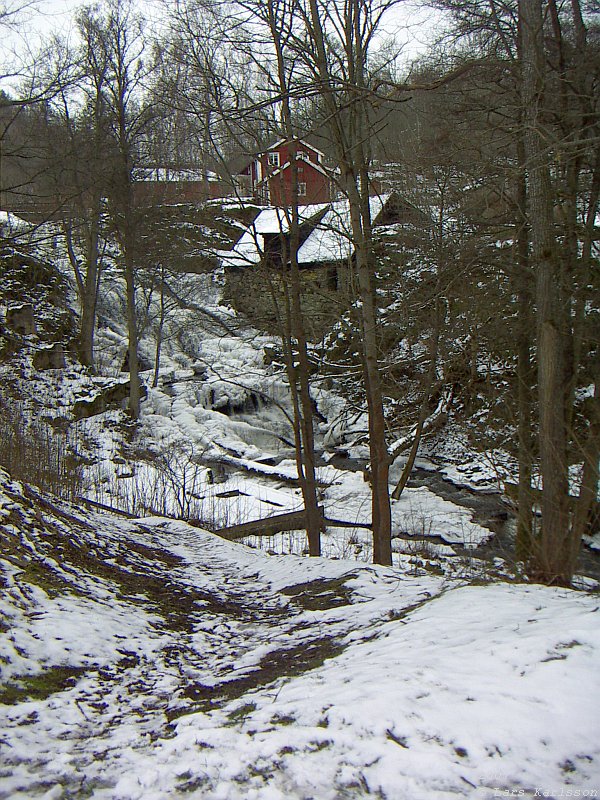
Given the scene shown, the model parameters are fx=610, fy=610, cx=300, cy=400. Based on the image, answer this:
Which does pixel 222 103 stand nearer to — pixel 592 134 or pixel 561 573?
pixel 592 134

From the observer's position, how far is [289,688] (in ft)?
9.27

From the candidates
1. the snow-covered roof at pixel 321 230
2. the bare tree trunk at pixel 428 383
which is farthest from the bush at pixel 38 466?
the bare tree trunk at pixel 428 383

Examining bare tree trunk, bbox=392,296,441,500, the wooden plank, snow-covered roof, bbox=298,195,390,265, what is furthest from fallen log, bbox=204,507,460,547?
snow-covered roof, bbox=298,195,390,265

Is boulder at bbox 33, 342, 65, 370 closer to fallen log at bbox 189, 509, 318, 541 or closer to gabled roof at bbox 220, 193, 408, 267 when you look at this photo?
gabled roof at bbox 220, 193, 408, 267

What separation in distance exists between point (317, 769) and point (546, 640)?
46.5 inches

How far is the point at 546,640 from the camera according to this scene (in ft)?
8.68

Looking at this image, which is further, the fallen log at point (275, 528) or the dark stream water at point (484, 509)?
the fallen log at point (275, 528)

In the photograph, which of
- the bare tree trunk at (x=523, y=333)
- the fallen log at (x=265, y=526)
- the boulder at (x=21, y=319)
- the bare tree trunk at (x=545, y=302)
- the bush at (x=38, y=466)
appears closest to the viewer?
the bare tree trunk at (x=545, y=302)

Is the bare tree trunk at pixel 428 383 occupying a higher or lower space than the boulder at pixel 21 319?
lower

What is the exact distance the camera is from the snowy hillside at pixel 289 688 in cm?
203

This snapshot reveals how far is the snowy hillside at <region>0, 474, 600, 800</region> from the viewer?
203 cm

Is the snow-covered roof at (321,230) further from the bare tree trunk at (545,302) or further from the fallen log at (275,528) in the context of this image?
the fallen log at (275,528)

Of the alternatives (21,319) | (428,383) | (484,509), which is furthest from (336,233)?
(21,319)

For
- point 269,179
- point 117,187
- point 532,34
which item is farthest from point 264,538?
point 117,187
